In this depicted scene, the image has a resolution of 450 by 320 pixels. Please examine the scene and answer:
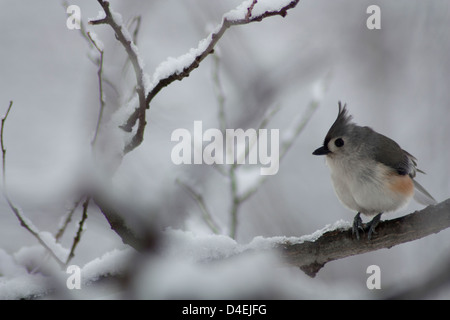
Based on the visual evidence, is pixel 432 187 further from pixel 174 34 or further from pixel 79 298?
pixel 174 34

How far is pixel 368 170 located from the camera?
2.09 metres

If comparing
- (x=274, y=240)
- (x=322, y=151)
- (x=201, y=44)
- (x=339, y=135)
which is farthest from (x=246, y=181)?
(x=201, y=44)

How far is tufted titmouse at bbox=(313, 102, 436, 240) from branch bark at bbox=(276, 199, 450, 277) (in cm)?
25

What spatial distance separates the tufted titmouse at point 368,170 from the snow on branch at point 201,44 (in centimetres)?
95

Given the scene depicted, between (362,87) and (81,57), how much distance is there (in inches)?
89.3

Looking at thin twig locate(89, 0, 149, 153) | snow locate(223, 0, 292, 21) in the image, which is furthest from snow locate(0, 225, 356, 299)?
snow locate(223, 0, 292, 21)

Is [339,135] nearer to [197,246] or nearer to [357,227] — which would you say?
[357,227]

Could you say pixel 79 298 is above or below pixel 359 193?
below

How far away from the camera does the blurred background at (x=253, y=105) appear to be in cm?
193

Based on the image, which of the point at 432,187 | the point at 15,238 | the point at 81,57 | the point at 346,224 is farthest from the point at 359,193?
the point at 81,57

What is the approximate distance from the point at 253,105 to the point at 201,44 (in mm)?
1437

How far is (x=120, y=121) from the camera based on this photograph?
1.54 meters

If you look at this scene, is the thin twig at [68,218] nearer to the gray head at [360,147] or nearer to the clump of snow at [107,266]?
the clump of snow at [107,266]

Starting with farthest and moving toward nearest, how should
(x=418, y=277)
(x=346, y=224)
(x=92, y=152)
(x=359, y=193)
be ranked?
(x=359, y=193)
(x=346, y=224)
(x=92, y=152)
(x=418, y=277)
